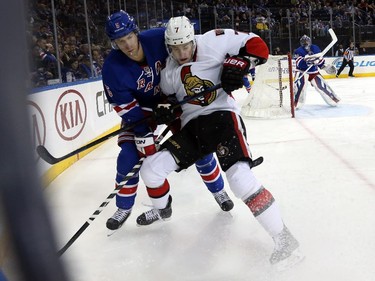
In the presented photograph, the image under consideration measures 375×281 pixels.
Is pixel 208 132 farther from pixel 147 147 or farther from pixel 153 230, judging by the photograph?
pixel 153 230

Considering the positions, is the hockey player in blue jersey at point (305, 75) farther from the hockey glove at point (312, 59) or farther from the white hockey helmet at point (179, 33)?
the white hockey helmet at point (179, 33)

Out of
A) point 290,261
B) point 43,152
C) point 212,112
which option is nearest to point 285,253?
point 290,261

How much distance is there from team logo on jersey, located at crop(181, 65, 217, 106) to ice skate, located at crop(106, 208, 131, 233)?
26.3 inches

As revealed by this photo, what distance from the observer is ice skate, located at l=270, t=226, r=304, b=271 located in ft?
5.11

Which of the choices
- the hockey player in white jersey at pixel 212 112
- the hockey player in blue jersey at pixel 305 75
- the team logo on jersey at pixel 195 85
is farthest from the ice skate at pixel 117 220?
the hockey player in blue jersey at pixel 305 75

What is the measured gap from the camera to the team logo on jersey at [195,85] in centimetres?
175

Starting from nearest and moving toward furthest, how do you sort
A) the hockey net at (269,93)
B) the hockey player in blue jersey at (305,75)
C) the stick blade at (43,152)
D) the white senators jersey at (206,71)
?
the stick blade at (43,152) < the white senators jersey at (206,71) < the hockey net at (269,93) < the hockey player in blue jersey at (305,75)

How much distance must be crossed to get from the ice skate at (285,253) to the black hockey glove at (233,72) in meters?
0.58

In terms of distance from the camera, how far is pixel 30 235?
1.03 ft

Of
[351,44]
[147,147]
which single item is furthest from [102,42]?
[351,44]

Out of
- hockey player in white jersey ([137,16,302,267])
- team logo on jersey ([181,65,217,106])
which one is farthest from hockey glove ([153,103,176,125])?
team logo on jersey ([181,65,217,106])

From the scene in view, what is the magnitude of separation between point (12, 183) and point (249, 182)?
1.34m

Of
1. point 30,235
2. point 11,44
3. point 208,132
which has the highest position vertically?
point 11,44

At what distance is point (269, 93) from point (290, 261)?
165 inches
